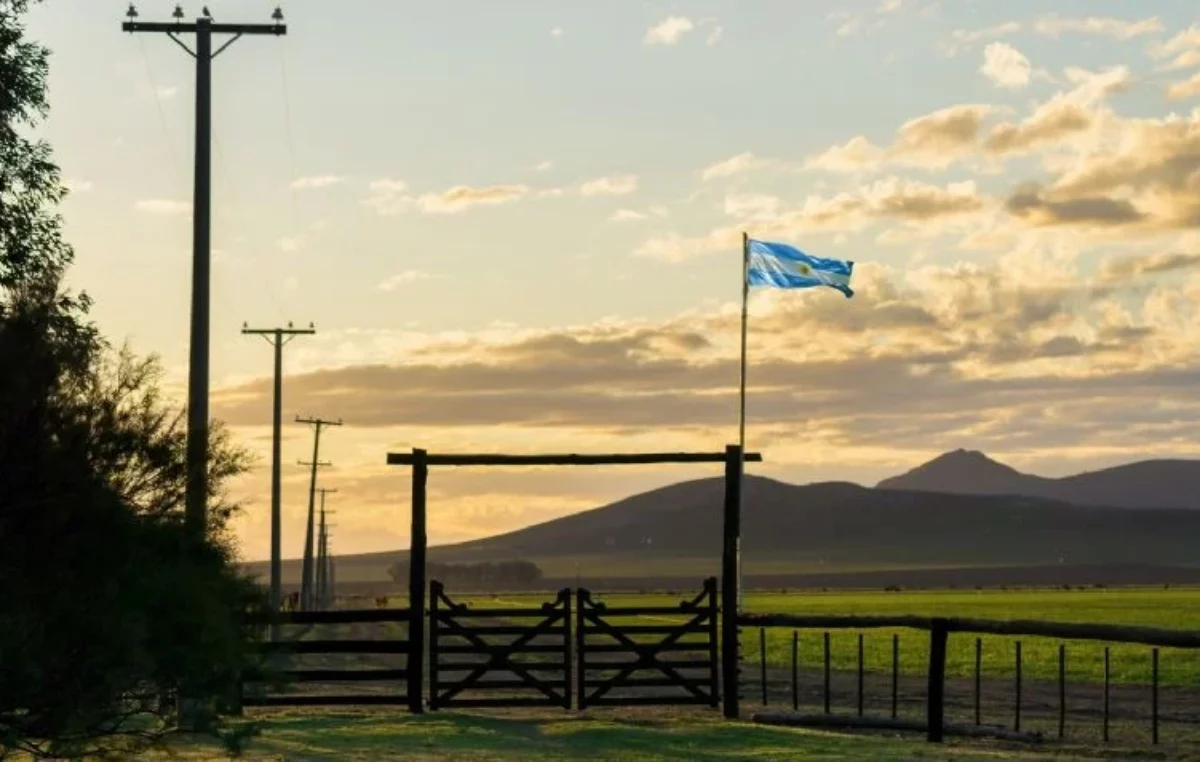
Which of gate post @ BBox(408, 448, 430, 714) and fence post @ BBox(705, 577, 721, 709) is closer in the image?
gate post @ BBox(408, 448, 430, 714)

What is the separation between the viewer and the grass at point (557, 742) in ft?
72.3

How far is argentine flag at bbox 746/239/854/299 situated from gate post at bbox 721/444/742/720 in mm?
10651

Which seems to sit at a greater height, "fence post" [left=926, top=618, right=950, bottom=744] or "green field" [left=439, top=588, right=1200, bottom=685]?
"fence post" [left=926, top=618, right=950, bottom=744]

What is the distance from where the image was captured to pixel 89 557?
15828mm

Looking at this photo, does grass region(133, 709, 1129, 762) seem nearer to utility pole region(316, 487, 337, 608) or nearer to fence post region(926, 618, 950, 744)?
fence post region(926, 618, 950, 744)

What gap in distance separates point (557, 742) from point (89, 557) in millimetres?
9421

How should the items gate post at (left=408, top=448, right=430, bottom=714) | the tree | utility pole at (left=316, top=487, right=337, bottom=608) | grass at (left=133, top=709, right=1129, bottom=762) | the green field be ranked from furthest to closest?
1. utility pole at (left=316, top=487, right=337, bottom=608)
2. the green field
3. gate post at (left=408, top=448, right=430, bottom=714)
4. grass at (left=133, top=709, right=1129, bottom=762)
5. the tree

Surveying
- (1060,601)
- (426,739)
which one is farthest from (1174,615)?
(426,739)

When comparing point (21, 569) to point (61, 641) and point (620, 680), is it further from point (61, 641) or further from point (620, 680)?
point (620, 680)

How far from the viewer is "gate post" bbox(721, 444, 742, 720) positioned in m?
28.5

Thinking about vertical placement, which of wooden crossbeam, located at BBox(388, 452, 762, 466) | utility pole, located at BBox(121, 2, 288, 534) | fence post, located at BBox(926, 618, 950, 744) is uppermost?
utility pole, located at BBox(121, 2, 288, 534)

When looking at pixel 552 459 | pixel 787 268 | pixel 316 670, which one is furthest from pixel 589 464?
pixel 787 268

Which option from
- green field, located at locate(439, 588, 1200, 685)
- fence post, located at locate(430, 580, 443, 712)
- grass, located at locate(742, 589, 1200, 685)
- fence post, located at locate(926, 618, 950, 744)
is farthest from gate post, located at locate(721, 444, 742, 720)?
green field, located at locate(439, 588, 1200, 685)

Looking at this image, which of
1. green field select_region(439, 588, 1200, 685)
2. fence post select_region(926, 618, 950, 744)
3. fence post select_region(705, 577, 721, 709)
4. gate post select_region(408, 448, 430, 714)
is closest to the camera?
fence post select_region(926, 618, 950, 744)
